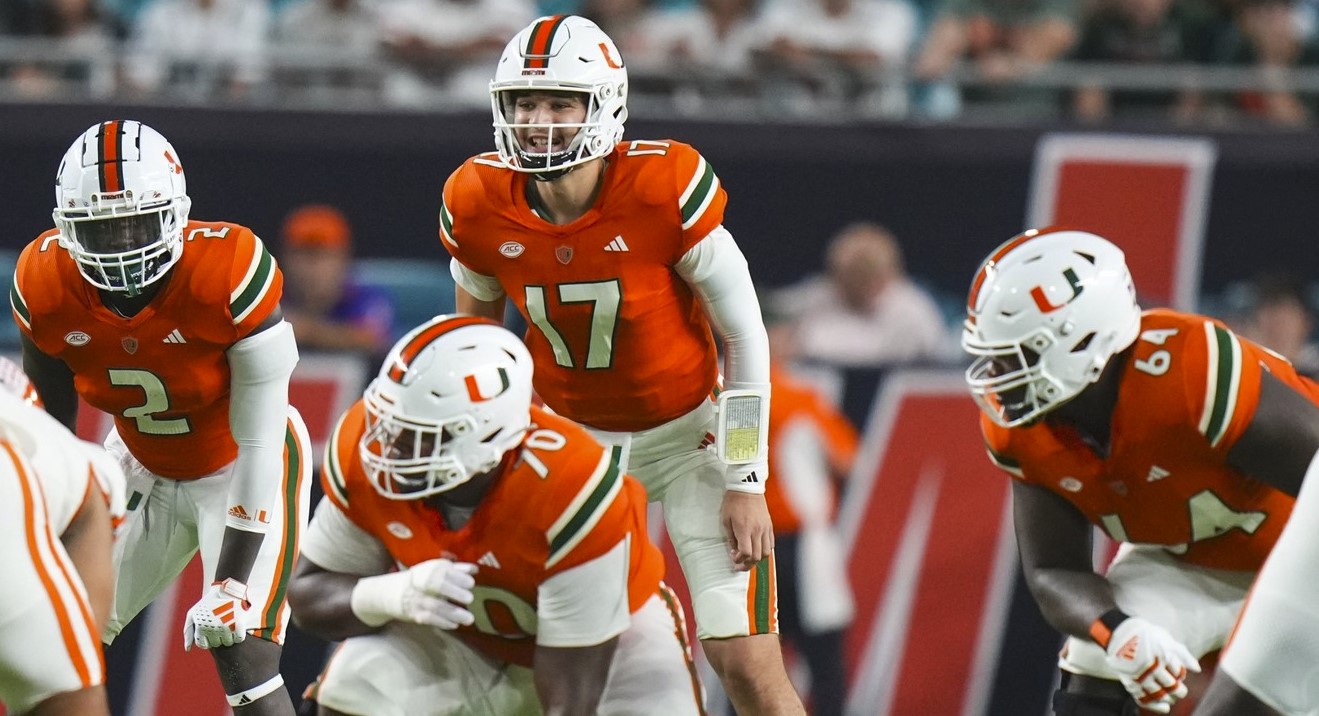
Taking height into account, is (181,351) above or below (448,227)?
below

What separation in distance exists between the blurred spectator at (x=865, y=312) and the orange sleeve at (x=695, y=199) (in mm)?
4003

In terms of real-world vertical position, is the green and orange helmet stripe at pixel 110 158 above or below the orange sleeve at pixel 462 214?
above

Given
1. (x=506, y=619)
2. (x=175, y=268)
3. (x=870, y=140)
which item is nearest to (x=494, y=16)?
(x=870, y=140)

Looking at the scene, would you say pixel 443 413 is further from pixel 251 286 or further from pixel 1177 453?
pixel 1177 453

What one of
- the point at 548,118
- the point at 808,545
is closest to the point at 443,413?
the point at 548,118

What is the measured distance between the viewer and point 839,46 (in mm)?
9586

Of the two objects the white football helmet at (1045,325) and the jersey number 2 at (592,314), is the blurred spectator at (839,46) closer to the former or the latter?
the white football helmet at (1045,325)

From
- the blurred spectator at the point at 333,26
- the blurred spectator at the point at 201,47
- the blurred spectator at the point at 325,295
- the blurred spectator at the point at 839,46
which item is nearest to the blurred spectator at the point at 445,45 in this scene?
the blurred spectator at the point at 333,26

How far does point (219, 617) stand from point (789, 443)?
3.58 m

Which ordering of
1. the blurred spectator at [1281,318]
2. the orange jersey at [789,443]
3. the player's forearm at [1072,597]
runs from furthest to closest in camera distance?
1. the blurred spectator at [1281,318]
2. the orange jersey at [789,443]
3. the player's forearm at [1072,597]

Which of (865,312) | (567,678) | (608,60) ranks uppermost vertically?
(608,60)

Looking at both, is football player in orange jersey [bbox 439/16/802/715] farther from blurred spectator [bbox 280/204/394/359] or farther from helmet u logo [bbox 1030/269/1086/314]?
blurred spectator [bbox 280/204/394/359]

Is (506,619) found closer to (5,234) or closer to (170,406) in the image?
(170,406)

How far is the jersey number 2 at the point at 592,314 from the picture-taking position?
5.07 meters
